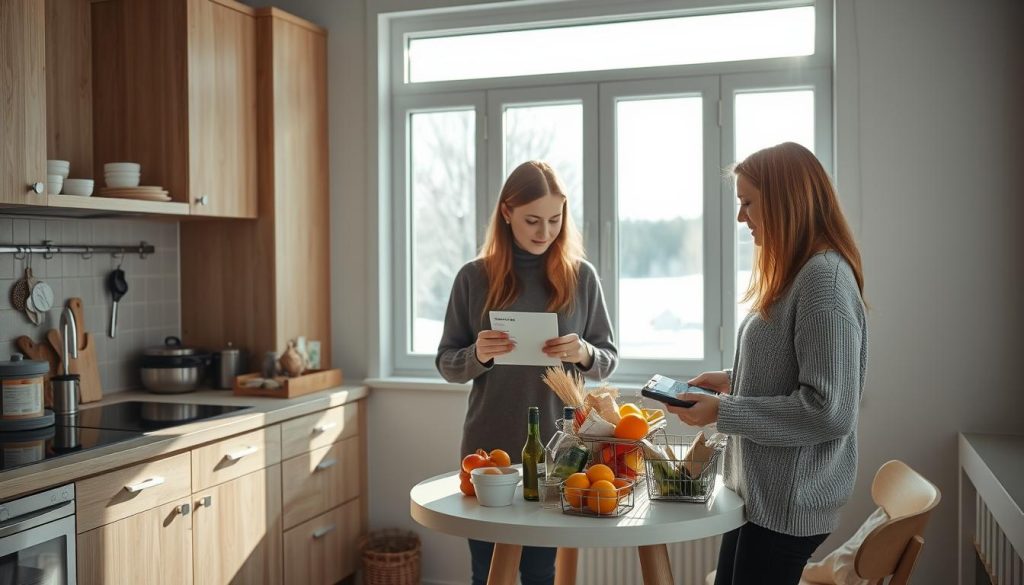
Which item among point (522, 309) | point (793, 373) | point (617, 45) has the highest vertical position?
point (617, 45)

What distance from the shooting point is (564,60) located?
3715 mm

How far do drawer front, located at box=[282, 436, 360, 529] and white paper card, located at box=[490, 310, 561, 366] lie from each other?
3.90 ft

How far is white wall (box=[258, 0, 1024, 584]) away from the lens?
3.08 m

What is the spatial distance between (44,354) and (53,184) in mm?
707

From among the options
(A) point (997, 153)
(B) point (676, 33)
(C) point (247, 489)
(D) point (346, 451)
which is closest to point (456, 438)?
(D) point (346, 451)

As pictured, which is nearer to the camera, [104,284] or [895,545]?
[895,545]

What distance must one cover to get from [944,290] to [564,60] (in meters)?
1.64

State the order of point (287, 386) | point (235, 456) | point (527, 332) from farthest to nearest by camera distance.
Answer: point (287, 386), point (235, 456), point (527, 332)

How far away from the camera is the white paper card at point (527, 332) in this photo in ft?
8.19

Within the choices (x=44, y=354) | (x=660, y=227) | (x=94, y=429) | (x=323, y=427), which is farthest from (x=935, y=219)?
(x=44, y=354)

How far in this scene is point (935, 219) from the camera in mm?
3133

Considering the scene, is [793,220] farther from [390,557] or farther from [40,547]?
[390,557]

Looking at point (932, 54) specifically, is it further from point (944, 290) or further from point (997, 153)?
point (944, 290)

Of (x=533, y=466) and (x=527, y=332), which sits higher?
(x=527, y=332)
